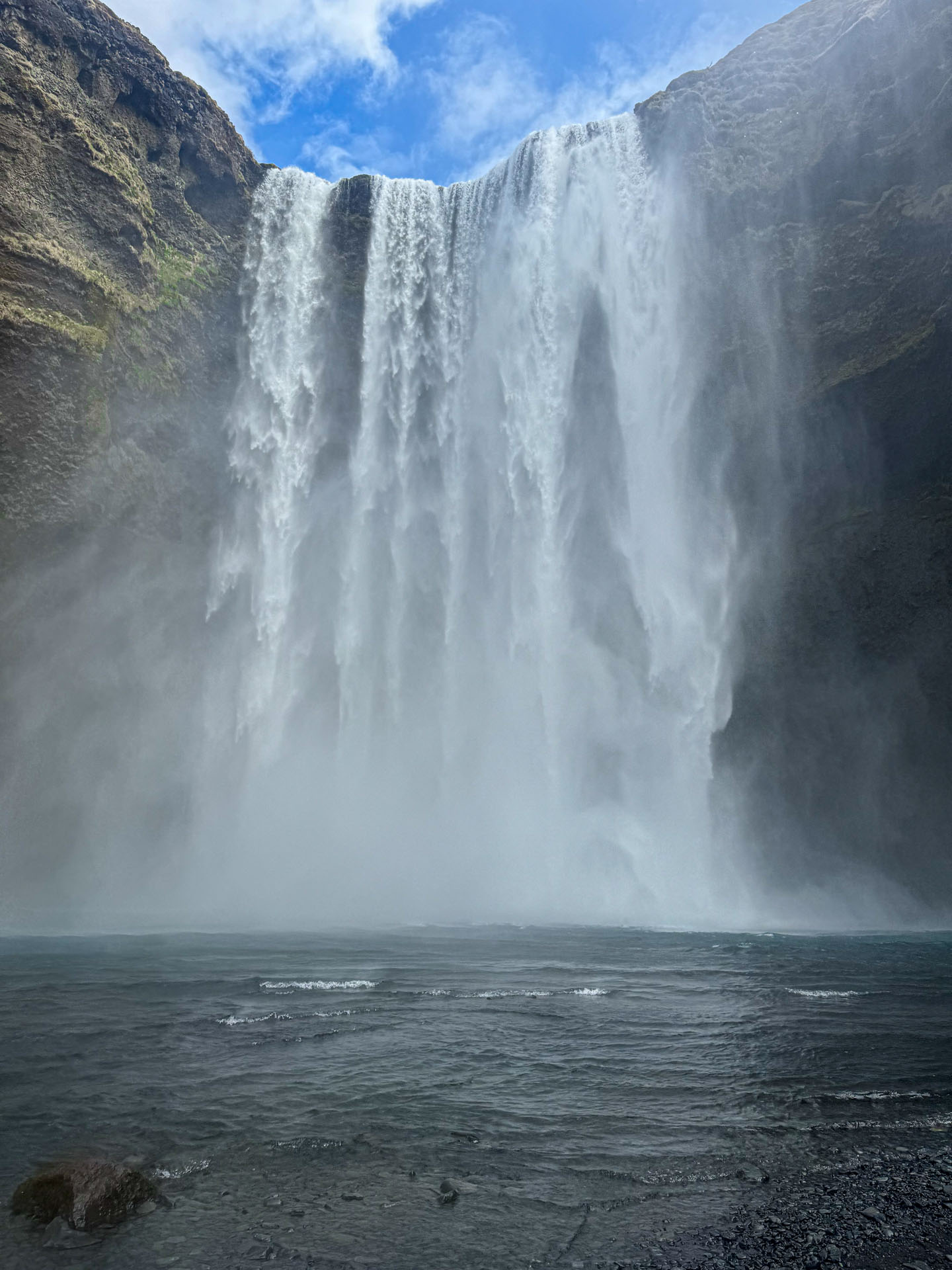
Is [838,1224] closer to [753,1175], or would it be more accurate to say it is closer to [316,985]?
[753,1175]

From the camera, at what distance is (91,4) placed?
27.5 m

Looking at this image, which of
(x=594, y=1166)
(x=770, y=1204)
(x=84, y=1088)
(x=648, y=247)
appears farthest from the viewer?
(x=648, y=247)

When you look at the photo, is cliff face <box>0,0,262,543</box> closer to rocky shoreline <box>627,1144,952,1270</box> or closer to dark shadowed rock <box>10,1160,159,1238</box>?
dark shadowed rock <box>10,1160,159,1238</box>

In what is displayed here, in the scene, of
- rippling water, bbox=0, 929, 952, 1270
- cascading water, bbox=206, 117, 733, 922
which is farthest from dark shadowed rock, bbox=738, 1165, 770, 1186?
cascading water, bbox=206, 117, 733, 922

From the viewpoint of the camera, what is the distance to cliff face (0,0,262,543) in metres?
23.8

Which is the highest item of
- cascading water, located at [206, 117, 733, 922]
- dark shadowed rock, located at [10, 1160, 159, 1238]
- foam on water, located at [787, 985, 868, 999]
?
cascading water, located at [206, 117, 733, 922]

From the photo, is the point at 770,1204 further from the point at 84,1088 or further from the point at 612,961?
the point at 612,961

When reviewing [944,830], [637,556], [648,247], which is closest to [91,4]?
[648,247]

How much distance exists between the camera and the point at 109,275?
2612cm

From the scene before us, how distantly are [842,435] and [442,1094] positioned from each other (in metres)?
25.5

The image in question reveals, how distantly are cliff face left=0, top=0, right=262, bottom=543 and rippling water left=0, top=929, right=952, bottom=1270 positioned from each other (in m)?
16.9

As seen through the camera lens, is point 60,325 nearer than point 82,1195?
No

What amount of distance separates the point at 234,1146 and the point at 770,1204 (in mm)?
3208

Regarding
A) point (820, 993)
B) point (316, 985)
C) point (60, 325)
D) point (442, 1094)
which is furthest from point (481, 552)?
point (442, 1094)
